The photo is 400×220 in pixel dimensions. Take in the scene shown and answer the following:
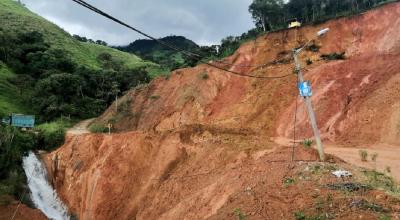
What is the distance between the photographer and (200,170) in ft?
73.9

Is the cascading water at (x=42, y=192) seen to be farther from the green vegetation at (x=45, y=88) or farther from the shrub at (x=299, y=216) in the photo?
the shrub at (x=299, y=216)

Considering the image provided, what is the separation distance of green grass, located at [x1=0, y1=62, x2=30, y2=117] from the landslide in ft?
43.4

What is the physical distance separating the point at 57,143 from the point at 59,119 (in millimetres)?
11909

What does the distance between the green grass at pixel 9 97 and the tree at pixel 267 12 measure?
32.2 meters

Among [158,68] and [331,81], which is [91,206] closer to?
[331,81]

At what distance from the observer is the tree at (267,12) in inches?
2138

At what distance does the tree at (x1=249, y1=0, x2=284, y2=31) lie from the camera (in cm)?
5431

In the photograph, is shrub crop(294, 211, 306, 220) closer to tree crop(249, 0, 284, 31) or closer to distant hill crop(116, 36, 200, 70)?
tree crop(249, 0, 284, 31)

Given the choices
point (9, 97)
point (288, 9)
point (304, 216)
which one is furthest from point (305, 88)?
point (9, 97)

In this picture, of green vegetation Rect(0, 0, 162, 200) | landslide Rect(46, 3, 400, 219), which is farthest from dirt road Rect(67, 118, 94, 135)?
landslide Rect(46, 3, 400, 219)

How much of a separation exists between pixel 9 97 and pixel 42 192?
30.1 metres

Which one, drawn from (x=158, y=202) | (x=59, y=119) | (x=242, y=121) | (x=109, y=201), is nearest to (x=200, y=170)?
(x=158, y=202)

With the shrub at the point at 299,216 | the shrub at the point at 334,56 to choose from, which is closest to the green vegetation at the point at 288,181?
the shrub at the point at 299,216

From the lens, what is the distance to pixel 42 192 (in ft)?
100
